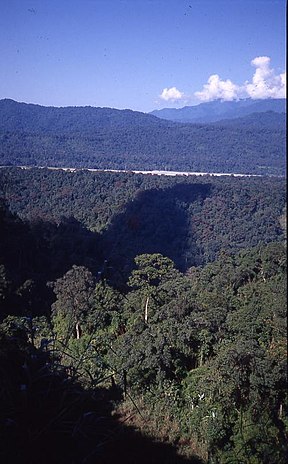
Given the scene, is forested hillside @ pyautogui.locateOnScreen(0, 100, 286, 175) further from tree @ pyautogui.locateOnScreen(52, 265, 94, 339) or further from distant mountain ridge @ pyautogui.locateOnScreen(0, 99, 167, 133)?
tree @ pyautogui.locateOnScreen(52, 265, 94, 339)

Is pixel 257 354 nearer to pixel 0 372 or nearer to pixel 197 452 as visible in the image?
pixel 197 452

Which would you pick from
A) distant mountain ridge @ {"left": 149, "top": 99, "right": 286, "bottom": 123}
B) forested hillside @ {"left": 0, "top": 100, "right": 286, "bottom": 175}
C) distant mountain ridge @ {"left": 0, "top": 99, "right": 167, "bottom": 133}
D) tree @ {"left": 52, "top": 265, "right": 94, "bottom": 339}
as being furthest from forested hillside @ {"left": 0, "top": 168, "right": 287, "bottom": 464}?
distant mountain ridge @ {"left": 149, "top": 99, "right": 286, "bottom": 123}

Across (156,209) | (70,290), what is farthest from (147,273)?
(156,209)

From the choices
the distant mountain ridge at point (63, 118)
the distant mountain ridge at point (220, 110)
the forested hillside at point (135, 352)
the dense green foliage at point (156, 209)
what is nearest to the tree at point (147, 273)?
the forested hillside at point (135, 352)

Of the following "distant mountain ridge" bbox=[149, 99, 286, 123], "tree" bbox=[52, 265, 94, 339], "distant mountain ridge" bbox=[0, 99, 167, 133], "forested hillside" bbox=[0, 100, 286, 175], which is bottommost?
"tree" bbox=[52, 265, 94, 339]

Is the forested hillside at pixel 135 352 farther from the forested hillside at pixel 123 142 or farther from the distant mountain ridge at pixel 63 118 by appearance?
the distant mountain ridge at pixel 63 118

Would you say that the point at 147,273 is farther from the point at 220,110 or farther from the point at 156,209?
the point at 220,110
